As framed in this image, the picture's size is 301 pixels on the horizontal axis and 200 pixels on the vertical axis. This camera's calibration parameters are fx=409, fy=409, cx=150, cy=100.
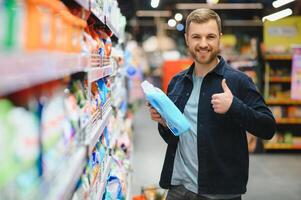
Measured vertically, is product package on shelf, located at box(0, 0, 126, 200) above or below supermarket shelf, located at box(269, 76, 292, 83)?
above

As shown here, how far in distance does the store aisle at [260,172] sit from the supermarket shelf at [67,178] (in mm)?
3583

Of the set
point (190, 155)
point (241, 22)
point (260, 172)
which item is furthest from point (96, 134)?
point (241, 22)

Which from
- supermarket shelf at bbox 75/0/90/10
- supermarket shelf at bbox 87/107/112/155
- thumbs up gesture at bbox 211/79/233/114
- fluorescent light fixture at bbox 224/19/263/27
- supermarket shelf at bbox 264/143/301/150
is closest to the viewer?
supermarket shelf at bbox 75/0/90/10

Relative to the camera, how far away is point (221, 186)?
229 cm

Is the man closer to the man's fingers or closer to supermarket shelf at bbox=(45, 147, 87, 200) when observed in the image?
the man's fingers

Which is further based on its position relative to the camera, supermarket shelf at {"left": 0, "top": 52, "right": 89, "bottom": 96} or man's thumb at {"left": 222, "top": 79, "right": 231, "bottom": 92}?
man's thumb at {"left": 222, "top": 79, "right": 231, "bottom": 92}

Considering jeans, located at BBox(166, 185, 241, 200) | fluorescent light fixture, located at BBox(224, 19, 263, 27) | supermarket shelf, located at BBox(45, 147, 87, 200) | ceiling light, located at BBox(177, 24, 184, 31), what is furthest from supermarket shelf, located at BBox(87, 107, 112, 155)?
ceiling light, located at BBox(177, 24, 184, 31)

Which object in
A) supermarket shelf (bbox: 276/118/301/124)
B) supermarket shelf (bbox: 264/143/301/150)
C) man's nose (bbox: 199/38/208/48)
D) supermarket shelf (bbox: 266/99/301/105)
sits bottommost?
supermarket shelf (bbox: 264/143/301/150)

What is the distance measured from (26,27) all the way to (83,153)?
2.60ft

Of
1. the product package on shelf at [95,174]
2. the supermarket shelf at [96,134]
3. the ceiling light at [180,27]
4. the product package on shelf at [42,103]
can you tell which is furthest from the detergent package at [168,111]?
the ceiling light at [180,27]

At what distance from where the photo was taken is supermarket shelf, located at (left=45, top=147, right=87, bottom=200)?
1.19 metres

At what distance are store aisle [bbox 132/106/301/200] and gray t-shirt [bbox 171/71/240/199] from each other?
2683 millimetres

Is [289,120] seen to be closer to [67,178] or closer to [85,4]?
[85,4]

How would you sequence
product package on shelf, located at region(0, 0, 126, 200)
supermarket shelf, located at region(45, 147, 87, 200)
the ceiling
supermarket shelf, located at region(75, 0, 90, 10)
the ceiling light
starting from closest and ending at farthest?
product package on shelf, located at region(0, 0, 126, 200) < supermarket shelf, located at region(45, 147, 87, 200) < supermarket shelf, located at region(75, 0, 90, 10) < the ceiling < the ceiling light
